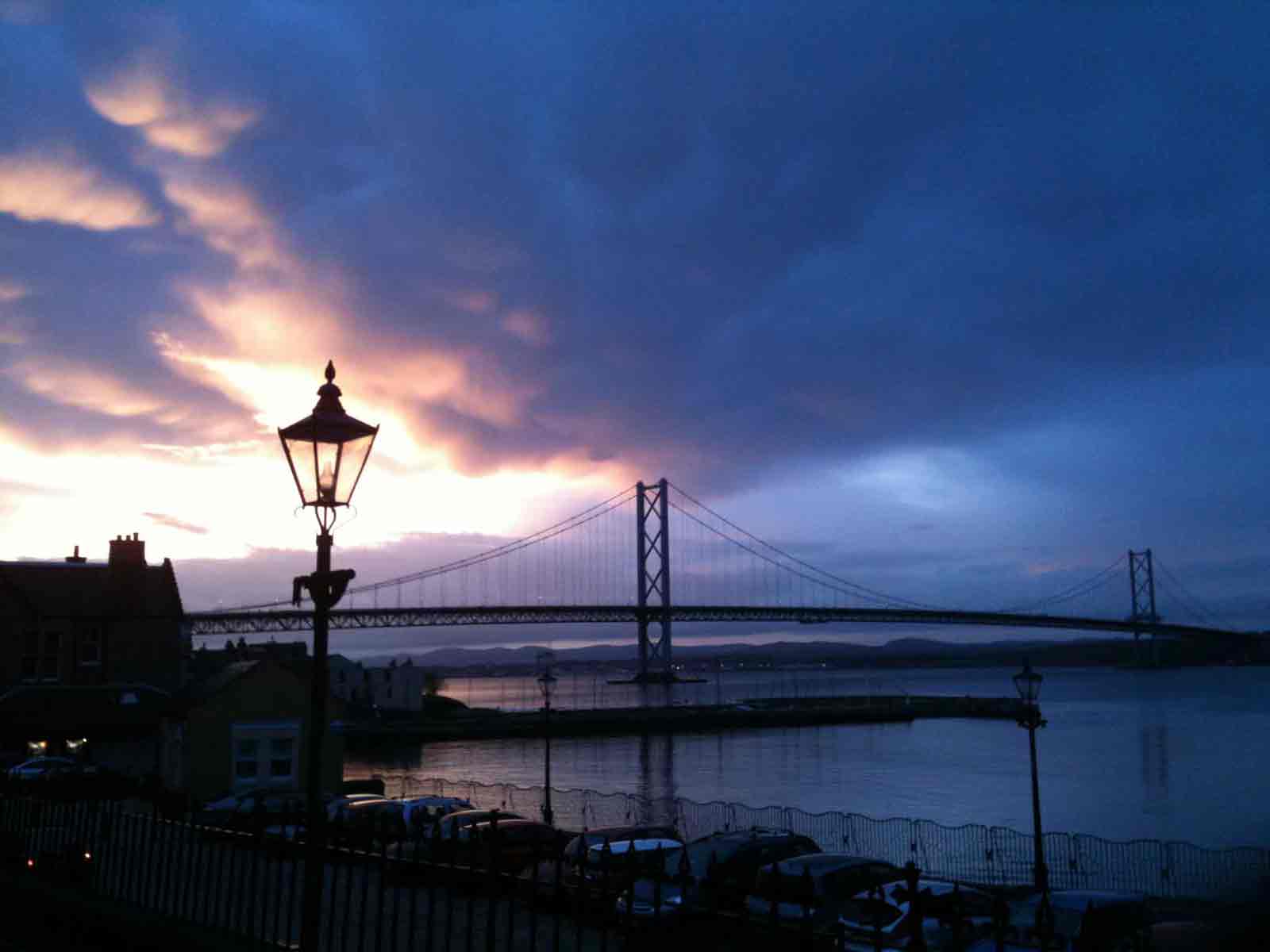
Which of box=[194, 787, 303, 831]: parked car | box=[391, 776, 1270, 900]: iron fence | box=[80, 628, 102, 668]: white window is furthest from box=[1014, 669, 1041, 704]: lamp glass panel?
box=[80, 628, 102, 668]: white window

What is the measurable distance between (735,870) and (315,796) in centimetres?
946

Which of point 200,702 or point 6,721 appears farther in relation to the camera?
point 6,721

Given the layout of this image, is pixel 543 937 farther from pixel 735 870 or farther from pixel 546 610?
pixel 546 610

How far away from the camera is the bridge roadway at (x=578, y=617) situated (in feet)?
300

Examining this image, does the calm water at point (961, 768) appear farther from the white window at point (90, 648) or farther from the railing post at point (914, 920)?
the railing post at point (914, 920)

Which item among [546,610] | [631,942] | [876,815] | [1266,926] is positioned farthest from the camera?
[546,610]

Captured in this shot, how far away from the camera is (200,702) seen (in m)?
24.9

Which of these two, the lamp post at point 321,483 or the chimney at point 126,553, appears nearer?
the lamp post at point 321,483

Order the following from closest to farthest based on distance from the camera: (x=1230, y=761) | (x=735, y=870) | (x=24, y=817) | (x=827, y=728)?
(x=24, y=817)
(x=735, y=870)
(x=1230, y=761)
(x=827, y=728)

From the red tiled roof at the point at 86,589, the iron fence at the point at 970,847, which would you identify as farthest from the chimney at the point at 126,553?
the iron fence at the point at 970,847

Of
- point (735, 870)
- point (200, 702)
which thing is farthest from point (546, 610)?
point (735, 870)

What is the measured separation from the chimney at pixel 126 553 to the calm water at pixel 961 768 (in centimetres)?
1369

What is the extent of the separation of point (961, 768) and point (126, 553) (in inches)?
1502

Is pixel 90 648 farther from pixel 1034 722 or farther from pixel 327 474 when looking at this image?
pixel 327 474
